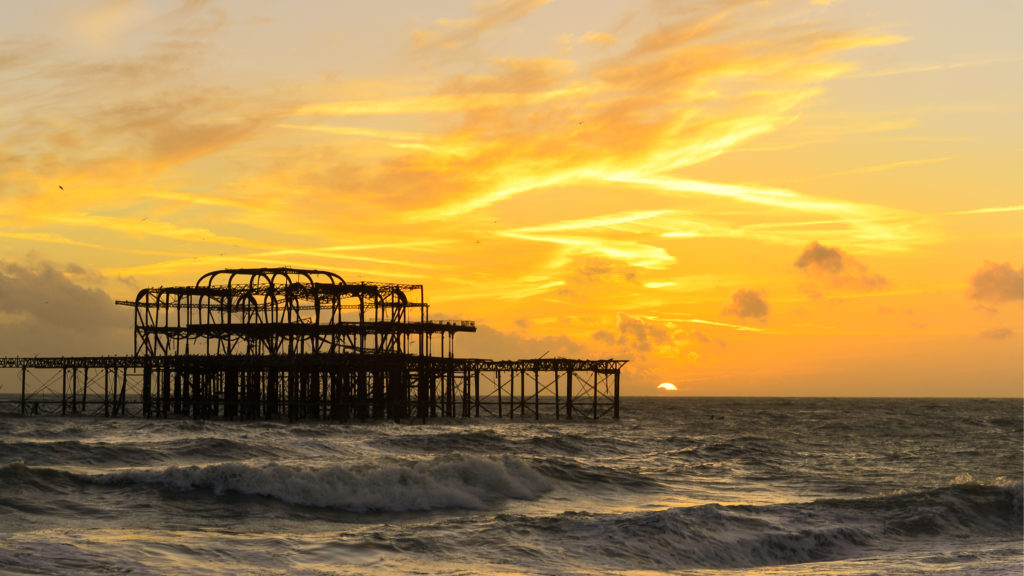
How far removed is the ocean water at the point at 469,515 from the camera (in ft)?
51.9

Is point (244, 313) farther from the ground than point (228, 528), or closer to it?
farther from the ground

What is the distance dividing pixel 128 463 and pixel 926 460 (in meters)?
32.0

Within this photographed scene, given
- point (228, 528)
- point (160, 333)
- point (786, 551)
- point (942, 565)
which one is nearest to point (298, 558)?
point (228, 528)

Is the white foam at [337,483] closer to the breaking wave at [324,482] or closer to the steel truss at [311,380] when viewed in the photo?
the breaking wave at [324,482]

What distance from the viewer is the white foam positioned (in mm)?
21719

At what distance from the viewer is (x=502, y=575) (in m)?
15.0

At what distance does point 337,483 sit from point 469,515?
361 centimetres

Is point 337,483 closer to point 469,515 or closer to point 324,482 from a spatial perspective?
point 324,482

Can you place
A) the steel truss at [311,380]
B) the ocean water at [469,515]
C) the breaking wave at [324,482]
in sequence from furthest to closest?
the steel truss at [311,380] → the breaking wave at [324,482] → the ocean water at [469,515]

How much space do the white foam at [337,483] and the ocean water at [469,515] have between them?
50mm

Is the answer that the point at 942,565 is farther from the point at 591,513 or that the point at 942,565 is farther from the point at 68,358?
the point at 68,358

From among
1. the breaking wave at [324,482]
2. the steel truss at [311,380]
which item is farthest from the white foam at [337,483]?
the steel truss at [311,380]

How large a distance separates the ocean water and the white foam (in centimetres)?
5

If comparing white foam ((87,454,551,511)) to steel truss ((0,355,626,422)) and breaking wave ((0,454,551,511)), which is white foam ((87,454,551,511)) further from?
steel truss ((0,355,626,422))
